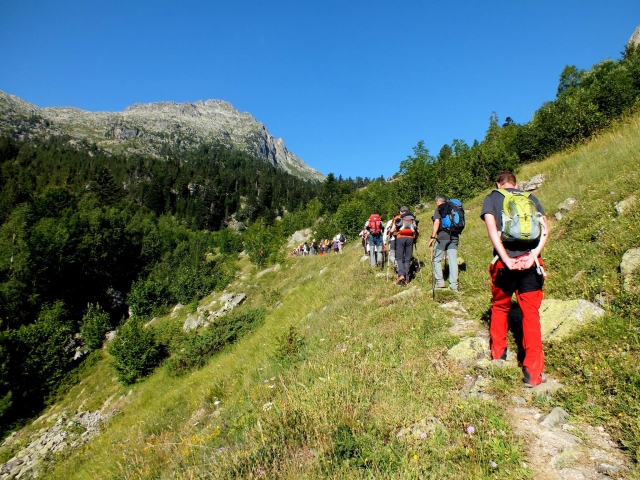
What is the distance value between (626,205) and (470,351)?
17.6 feet

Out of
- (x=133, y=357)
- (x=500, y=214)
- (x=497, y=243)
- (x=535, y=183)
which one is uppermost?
(x=535, y=183)

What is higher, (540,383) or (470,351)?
(470,351)

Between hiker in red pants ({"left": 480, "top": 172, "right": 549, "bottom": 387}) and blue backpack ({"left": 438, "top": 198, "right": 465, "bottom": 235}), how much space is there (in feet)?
11.3

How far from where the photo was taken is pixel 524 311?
3.92 metres

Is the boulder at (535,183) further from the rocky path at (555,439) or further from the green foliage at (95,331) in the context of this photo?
the green foliage at (95,331)

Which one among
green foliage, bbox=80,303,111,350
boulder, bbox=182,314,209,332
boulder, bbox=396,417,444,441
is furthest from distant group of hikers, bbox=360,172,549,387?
green foliage, bbox=80,303,111,350

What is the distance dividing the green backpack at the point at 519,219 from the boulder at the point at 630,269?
5.65 ft

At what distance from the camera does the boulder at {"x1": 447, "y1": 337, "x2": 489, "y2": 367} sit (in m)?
4.44

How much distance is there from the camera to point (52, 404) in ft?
78.3

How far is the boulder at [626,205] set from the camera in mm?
6591

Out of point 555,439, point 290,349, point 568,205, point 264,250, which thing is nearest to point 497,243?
point 555,439

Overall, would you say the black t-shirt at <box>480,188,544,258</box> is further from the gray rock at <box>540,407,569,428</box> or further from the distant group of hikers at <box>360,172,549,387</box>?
the gray rock at <box>540,407,569,428</box>

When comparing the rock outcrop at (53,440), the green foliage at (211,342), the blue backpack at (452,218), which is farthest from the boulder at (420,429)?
the rock outcrop at (53,440)

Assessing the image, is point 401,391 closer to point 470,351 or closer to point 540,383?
point 470,351
